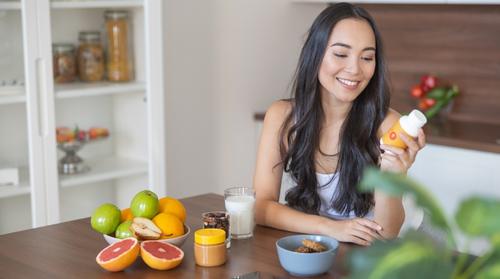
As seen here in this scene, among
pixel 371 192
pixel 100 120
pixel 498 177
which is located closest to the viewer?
pixel 371 192

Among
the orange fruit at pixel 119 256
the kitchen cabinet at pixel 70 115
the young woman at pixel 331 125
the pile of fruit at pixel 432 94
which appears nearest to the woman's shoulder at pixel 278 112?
the young woman at pixel 331 125

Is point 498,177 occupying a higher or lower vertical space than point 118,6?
lower

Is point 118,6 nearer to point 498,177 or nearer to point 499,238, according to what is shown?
point 498,177

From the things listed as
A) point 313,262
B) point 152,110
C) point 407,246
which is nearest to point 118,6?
point 152,110

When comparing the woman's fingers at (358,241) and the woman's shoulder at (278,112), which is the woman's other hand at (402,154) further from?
the woman's shoulder at (278,112)

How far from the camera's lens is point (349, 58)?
2268 millimetres

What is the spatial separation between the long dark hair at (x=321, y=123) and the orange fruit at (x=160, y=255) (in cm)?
62

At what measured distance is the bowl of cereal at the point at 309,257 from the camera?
171cm

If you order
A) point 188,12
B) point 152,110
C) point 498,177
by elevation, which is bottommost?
point 498,177

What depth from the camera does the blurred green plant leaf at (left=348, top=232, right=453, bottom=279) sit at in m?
0.76

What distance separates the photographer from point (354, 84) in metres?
2.27

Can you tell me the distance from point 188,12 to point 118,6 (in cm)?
47

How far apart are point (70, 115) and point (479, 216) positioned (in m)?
2.93

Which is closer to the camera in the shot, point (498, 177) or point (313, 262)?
point (313, 262)
